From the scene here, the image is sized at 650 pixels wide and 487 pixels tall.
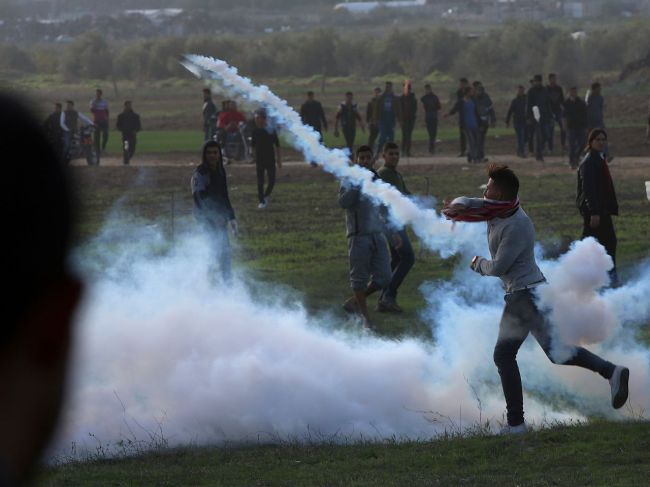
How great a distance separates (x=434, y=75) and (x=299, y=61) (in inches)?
328

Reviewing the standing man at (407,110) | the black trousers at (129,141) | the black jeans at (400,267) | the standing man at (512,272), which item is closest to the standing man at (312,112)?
the standing man at (407,110)

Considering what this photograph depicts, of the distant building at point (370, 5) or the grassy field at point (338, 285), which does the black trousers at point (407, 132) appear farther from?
the distant building at point (370, 5)

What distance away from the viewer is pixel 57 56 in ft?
257

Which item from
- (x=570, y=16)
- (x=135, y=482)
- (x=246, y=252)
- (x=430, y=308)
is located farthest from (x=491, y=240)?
(x=570, y=16)

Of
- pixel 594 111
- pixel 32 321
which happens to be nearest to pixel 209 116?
pixel 594 111

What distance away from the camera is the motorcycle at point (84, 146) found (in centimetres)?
3177

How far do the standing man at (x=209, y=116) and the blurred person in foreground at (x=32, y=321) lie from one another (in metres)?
5.84

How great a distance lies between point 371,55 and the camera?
246 feet

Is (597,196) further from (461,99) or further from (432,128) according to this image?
(432,128)

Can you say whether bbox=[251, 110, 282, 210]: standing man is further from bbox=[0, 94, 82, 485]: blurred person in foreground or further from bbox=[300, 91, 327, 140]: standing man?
bbox=[300, 91, 327, 140]: standing man

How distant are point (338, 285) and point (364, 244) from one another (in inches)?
128

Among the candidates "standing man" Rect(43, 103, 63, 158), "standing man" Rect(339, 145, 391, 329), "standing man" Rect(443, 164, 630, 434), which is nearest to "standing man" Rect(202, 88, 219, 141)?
"standing man" Rect(43, 103, 63, 158)

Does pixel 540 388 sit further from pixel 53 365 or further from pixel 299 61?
pixel 299 61

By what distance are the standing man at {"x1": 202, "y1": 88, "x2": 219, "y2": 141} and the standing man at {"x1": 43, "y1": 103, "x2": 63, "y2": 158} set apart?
11.0 feet
